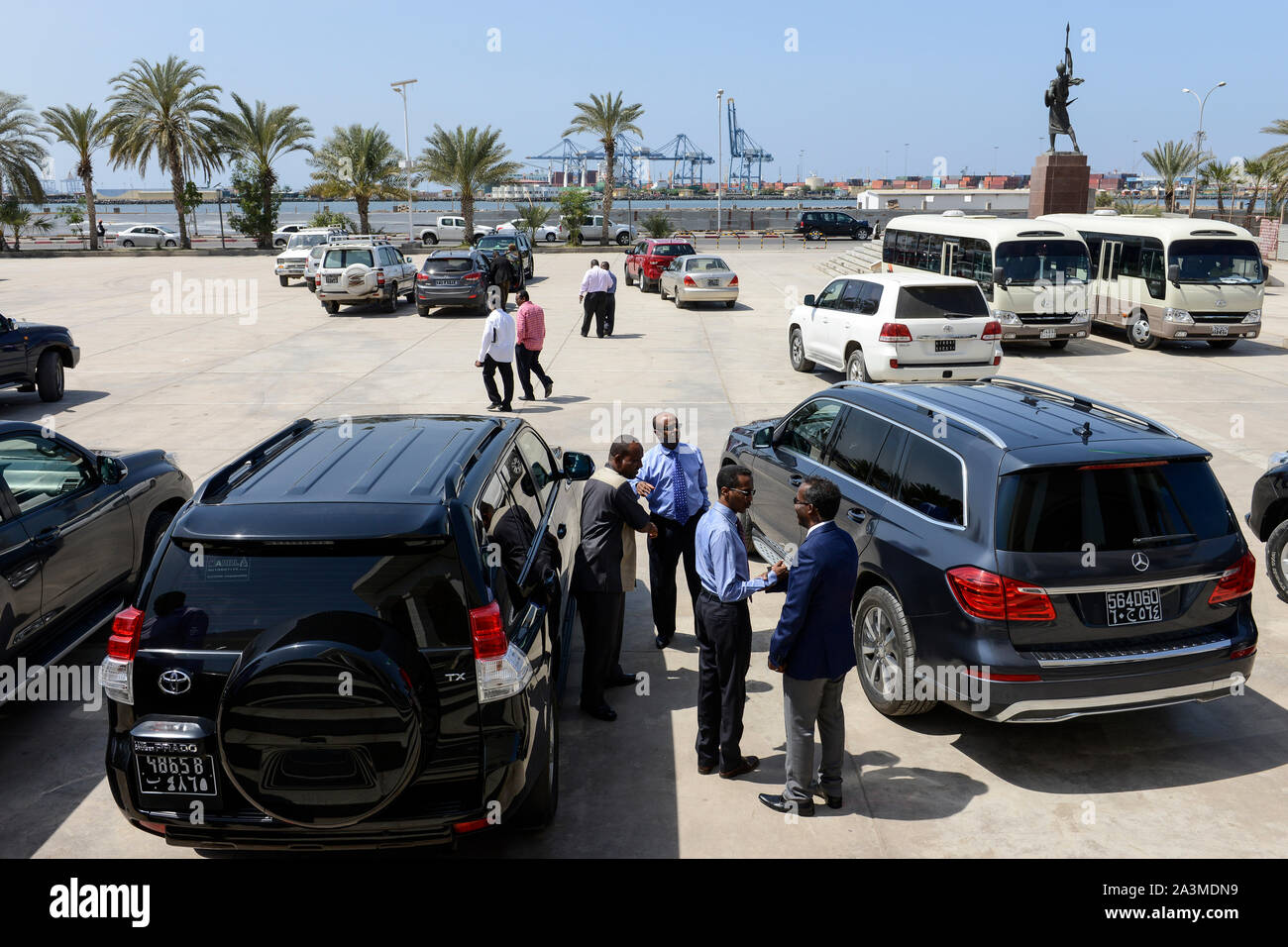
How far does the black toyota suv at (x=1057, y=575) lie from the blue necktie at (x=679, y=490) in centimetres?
139

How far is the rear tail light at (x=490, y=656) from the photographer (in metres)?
4.02

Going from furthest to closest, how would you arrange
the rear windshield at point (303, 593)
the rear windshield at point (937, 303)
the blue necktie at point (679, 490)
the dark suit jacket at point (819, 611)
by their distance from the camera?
the rear windshield at point (937, 303) → the blue necktie at point (679, 490) → the dark suit jacket at point (819, 611) → the rear windshield at point (303, 593)

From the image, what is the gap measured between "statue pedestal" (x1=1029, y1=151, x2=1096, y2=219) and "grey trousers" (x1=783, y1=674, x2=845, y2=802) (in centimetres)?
3067

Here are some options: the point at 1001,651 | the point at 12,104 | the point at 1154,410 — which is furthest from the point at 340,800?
the point at 12,104

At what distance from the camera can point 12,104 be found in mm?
46031

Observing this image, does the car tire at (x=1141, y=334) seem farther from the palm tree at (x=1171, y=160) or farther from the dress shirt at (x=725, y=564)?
the palm tree at (x=1171, y=160)

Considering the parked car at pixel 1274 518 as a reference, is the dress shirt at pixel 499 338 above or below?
above

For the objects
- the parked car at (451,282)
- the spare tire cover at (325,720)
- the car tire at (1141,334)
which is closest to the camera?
the spare tire cover at (325,720)

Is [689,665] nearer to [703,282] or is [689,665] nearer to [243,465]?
[243,465]

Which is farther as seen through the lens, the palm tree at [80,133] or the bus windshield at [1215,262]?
the palm tree at [80,133]

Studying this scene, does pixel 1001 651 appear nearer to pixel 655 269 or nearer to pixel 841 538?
pixel 841 538

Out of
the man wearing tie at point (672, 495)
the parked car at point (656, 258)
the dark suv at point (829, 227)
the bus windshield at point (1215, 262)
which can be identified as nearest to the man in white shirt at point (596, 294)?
the parked car at point (656, 258)

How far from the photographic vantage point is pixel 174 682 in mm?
3967
